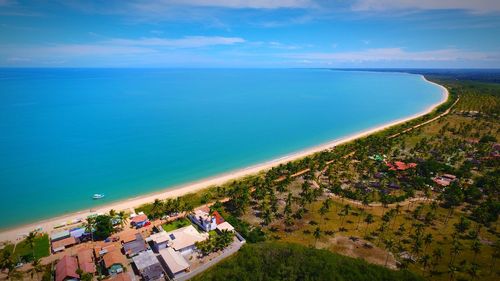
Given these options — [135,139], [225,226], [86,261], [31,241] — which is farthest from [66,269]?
[135,139]

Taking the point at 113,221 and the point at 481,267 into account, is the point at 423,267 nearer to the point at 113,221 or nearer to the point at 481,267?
the point at 481,267

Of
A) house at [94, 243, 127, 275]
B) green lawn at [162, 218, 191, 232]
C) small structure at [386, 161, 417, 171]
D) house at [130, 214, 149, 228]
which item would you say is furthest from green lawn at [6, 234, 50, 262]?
small structure at [386, 161, 417, 171]

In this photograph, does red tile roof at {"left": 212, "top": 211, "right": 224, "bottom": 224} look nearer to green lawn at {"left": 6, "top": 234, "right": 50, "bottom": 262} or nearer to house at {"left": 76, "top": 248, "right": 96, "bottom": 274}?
house at {"left": 76, "top": 248, "right": 96, "bottom": 274}

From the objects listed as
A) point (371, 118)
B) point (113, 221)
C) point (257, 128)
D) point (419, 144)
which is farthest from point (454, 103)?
point (113, 221)

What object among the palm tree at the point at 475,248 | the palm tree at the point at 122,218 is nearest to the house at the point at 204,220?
the palm tree at the point at 122,218

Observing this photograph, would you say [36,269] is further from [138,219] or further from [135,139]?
[135,139]

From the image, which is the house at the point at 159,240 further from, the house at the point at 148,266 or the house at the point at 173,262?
the house at the point at 148,266
